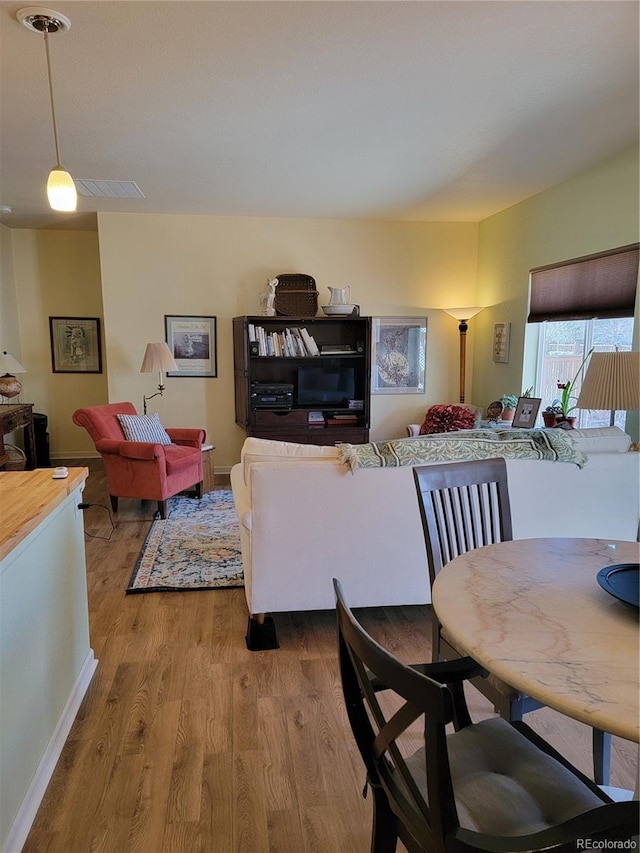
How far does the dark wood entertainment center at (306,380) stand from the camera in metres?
5.14

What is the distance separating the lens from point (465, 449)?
2412mm

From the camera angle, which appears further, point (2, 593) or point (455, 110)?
point (455, 110)

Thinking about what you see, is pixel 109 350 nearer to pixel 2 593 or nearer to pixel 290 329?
pixel 290 329

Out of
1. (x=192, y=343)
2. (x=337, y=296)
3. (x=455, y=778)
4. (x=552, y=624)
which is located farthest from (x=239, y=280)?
(x=455, y=778)

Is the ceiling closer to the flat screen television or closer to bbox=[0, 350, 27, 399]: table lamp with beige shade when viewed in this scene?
bbox=[0, 350, 27, 399]: table lamp with beige shade

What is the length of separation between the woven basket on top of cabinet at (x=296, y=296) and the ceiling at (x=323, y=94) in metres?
1.06

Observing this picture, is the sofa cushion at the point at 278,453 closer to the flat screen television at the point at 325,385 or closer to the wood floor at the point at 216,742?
the wood floor at the point at 216,742

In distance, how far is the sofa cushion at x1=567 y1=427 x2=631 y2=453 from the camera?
262 centimetres

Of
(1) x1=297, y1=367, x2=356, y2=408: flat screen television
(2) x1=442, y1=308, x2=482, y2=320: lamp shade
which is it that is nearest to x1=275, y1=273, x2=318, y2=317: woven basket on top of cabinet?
(1) x1=297, y1=367, x2=356, y2=408: flat screen television

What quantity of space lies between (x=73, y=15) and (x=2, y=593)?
213cm

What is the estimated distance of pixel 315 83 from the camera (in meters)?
2.54

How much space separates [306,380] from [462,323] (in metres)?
1.75

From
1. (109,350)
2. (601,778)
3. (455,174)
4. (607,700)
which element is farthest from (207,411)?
(607,700)

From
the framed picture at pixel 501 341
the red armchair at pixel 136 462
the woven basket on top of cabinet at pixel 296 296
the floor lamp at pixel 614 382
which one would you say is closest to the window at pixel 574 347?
Answer: the framed picture at pixel 501 341
